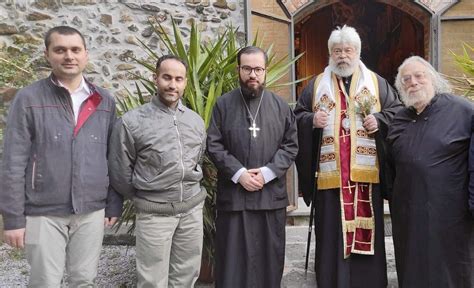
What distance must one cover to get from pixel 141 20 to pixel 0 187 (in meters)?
3.64

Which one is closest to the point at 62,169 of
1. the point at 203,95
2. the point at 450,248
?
the point at 203,95

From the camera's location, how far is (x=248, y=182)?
10.3 ft

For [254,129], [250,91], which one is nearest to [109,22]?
[250,91]

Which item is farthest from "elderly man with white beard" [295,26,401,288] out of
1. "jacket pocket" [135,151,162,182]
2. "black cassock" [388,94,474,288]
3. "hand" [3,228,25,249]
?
"hand" [3,228,25,249]

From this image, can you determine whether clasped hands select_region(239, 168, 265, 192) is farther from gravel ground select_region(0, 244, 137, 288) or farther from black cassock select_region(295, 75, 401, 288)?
gravel ground select_region(0, 244, 137, 288)

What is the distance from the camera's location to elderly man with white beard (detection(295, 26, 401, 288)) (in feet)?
11.3

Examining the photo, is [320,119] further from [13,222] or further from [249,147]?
[13,222]

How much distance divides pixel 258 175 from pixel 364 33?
7070 mm

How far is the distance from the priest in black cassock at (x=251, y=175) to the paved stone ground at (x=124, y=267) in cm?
52

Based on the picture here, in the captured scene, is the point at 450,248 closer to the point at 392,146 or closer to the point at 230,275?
the point at 392,146

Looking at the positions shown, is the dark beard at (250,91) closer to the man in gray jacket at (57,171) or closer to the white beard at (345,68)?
the white beard at (345,68)

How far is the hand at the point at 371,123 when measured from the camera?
3.36 meters

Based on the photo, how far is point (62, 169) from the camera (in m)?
2.64

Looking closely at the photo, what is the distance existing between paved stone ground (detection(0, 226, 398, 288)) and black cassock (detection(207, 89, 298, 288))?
534 millimetres
